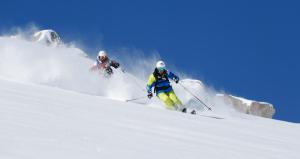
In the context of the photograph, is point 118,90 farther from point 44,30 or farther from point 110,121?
point 44,30

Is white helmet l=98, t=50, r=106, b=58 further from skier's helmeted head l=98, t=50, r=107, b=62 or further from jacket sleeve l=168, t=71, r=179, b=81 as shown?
jacket sleeve l=168, t=71, r=179, b=81

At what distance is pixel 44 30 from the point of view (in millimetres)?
68812

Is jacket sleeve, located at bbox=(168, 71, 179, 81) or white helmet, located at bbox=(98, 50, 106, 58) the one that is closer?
jacket sleeve, located at bbox=(168, 71, 179, 81)

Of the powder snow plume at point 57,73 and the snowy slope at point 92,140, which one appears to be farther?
the powder snow plume at point 57,73

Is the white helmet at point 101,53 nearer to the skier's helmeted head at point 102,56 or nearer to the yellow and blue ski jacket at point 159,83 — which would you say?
the skier's helmeted head at point 102,56

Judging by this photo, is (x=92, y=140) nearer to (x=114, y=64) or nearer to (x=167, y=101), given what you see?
(x=167, y=101)

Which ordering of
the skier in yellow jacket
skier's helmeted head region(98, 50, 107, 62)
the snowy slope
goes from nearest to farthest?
the snowy slope → the skier in yellow jacket → skier's helmeted head region(98, 50, 107, 62)

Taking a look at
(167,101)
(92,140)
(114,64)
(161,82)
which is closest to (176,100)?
(167,101)

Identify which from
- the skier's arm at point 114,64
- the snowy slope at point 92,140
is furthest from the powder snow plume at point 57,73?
the snowy slope at point 92,140

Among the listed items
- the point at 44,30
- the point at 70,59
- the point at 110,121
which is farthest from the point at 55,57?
the point at 44,30

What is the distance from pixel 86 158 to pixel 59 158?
214mm

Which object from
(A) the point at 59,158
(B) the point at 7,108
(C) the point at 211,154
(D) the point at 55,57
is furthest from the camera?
(D) the point at 55,57

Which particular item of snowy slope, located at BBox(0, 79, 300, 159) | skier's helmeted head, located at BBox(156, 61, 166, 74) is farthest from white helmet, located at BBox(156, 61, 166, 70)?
snowy slope, located at BBox(0, 79, 300, 159)

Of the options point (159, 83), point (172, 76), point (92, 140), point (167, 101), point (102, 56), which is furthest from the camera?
point (102, 56)
